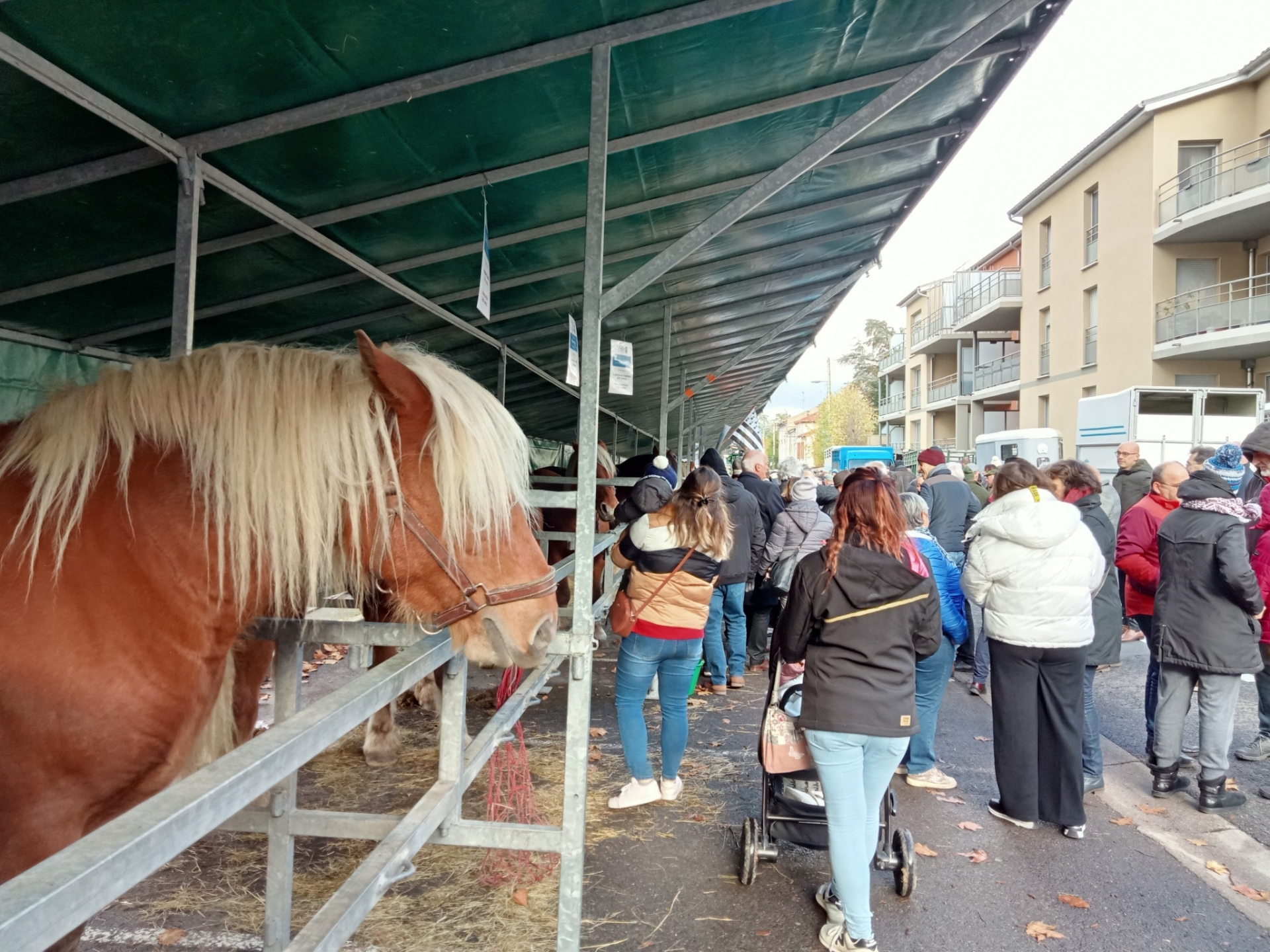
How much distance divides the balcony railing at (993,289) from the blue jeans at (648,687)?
30.9 metres

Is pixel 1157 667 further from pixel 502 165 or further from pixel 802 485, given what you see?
pixel 502 165

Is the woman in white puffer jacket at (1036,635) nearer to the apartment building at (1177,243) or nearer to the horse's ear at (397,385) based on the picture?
the horse's ear at (397,385)

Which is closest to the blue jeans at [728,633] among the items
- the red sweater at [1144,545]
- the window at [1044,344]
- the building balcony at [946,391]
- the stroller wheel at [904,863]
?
the red sweater at [1144,545]

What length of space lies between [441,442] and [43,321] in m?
4.33

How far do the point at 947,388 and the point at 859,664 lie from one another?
40592mm

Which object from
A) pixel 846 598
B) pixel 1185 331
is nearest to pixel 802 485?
pixel 846 598

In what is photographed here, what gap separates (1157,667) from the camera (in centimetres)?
486

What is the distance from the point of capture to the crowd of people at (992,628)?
10.0 feet

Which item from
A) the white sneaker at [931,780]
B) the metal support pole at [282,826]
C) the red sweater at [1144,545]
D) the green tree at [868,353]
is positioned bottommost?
the white sneaker at [931,780]

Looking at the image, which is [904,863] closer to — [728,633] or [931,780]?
[931,780]

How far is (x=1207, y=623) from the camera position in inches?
175

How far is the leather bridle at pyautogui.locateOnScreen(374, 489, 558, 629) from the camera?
1896 mm

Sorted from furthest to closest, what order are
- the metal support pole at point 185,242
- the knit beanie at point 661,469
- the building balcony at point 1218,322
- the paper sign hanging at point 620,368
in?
the building balcony at point 1218,322 < the knit beanie at point 661,469 < the paper sign hanging at point 620,368 < the metal support pole at point 185,242

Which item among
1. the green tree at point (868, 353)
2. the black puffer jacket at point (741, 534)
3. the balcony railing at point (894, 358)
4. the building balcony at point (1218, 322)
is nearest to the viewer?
the black puffer jacket at point (741, 534)
